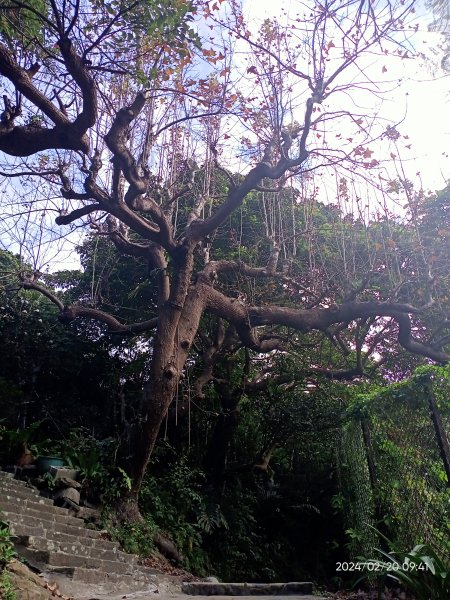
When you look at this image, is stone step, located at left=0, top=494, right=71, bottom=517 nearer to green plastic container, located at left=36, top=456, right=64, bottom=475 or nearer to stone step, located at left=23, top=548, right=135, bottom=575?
stone step, located at left=23, top=548, right=135, bottom=575

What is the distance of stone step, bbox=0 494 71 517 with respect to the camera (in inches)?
249

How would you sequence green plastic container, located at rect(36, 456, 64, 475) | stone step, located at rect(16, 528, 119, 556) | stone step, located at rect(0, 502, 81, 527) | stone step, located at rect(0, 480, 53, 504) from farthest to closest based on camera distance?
green plastic container, located at rect(36, 456, 64, 475), stone step, located at rect(0, 480, 53, 504), stone step, located at rect(0, 502, 81, 527), stone step, located at rect(16, 528, 119, 556)

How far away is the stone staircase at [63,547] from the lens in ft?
18.5

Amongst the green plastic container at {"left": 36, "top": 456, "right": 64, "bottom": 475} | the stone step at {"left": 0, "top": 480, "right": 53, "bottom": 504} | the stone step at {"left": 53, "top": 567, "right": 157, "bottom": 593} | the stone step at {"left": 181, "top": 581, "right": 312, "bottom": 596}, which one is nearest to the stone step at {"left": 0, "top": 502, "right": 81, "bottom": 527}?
the stone step at {"left": 0, "top": 480, "right": 53, "bottom": 504}

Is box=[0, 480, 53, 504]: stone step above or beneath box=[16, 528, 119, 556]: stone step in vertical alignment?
above

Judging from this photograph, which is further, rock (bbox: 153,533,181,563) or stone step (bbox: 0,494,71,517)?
rock (bbox: 153,533,181,563)

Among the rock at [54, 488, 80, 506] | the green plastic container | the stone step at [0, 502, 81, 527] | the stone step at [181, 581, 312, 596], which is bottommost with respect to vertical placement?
the stone step at [181, 581, 312, 596]

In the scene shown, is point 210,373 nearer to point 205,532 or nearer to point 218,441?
point 218,441

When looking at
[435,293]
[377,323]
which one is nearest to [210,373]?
[377,323]

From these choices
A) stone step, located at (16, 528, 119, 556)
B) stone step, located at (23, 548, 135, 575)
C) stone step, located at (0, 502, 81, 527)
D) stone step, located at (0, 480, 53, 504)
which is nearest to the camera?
stone step, located at (23, 548, 135, 575)

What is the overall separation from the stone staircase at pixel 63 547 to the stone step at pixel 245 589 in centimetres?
64

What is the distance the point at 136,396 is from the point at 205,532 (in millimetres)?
3352

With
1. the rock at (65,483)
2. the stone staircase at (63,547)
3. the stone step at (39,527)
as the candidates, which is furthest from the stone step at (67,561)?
the rock at (65,483)

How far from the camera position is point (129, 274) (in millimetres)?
11930
